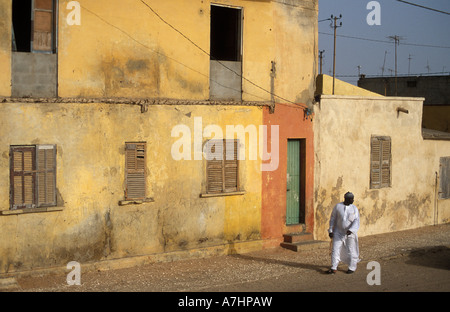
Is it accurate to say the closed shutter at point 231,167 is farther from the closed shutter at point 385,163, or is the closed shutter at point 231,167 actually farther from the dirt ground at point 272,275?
the closed shutter at point 385,163

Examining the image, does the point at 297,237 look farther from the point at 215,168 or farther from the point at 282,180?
the point at 215,168

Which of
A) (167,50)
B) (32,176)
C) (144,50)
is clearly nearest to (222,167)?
(167,50)

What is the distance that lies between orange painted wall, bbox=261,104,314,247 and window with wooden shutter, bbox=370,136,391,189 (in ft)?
8.22

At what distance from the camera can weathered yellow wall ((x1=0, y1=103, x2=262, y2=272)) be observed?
34.9 feet

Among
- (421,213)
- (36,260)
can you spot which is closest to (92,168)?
(36,260)

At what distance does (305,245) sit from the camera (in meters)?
13.9

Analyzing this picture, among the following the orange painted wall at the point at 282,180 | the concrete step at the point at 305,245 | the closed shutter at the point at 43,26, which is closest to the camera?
the closed shutter at the point at 43,26

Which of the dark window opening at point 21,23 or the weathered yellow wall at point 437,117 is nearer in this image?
the dark window opening at point 21,23

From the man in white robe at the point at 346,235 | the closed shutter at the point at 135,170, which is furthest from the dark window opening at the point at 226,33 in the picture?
the man in white robe at the point at 346,235

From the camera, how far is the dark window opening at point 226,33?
13719 millimetres

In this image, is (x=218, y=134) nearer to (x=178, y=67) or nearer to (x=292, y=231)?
(x=178, y=67)

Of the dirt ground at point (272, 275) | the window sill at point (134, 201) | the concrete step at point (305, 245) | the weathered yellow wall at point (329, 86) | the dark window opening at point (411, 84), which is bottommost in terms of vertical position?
the dirt ground at point (272, 275)

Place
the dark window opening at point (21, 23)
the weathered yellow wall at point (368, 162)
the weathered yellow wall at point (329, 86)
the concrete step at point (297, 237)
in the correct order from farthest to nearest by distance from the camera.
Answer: the weathered yellow wall at point (329, 86) → the weathered yellow wall at point (368, 162) → the concrete step at point (297, 237) → the dark window opening at point (21, 23)

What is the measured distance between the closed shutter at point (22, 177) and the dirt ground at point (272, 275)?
4.65ft
